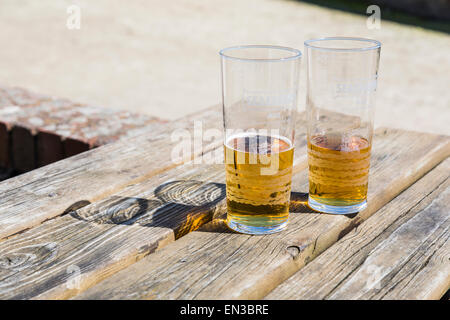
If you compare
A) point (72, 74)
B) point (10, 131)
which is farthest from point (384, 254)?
point (72, 74)

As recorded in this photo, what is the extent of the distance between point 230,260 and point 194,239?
0.11 meters

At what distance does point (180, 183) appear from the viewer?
142cm

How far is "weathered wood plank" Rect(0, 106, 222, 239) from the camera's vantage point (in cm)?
127

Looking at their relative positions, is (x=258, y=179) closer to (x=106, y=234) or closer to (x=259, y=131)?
(x=259, y=131)

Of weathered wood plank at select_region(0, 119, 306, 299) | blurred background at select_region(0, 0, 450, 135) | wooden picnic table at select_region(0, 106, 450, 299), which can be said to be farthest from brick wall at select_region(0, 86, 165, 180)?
blurred background at select_region(0, 0, 450, 135)

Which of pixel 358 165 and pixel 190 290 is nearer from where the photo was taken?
pixel 190 290

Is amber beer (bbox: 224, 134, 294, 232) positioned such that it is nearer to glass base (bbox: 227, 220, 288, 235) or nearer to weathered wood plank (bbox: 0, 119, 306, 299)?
glass base (bbox: 227, 220, 288, 235)

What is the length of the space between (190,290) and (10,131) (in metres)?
1.74

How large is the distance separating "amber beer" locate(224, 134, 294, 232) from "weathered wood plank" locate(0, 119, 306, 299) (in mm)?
140

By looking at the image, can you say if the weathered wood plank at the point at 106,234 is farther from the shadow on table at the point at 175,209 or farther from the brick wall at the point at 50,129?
the brick wall at the point at 50,129

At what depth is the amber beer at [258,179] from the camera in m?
1.11

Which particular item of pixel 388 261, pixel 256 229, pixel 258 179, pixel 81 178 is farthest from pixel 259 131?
pixel 81 178

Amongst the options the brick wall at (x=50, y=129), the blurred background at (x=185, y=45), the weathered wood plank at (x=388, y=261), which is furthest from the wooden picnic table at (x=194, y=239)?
the blurred background at (x=185, y=45)
